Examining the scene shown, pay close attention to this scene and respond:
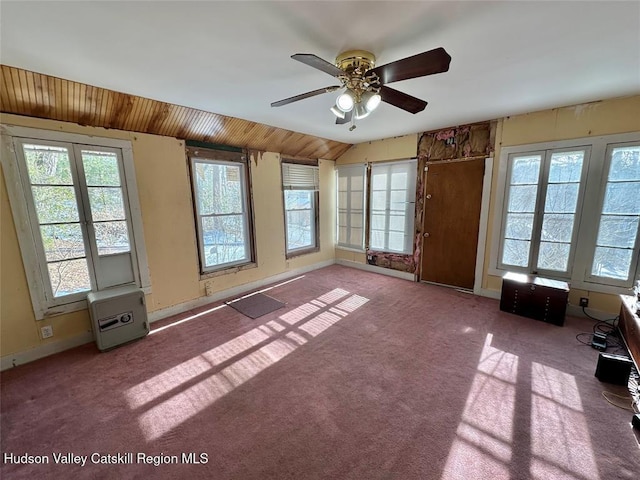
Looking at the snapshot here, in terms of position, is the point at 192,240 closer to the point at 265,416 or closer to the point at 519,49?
the point at 265,416

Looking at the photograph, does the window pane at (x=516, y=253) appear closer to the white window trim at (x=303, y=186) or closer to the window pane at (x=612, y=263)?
the window pane at (x=612, y=263)

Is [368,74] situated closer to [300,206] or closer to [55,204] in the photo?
[55,204]

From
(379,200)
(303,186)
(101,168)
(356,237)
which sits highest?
(101,168)

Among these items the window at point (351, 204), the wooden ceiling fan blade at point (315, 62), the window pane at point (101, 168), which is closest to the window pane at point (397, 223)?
the window at point (351, 204)

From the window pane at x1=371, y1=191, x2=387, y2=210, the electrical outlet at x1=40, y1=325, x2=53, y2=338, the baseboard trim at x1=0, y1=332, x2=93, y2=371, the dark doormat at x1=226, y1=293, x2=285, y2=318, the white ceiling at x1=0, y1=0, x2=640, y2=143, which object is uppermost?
the white ceiling at x1=0, y1=0, x2=640, y2=143

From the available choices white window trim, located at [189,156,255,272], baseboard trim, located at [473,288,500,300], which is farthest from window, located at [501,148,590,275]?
white window trim, located at [189,156,255,272]

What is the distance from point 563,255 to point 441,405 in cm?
268

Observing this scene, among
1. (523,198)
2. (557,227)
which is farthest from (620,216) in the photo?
(523,198)

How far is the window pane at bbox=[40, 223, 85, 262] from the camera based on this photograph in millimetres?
2414

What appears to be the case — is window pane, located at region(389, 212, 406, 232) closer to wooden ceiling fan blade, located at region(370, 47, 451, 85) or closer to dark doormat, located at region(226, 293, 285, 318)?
dark doormat, located at region(226, 293, 285, 318)

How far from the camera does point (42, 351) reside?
8.05 ft

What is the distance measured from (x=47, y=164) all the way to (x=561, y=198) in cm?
550

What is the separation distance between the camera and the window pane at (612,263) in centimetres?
280

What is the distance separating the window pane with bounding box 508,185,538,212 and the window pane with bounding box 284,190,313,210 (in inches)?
126
